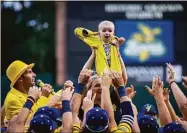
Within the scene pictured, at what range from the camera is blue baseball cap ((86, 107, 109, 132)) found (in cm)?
307

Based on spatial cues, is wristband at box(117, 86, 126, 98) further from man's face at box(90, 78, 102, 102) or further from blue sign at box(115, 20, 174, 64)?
blue sign at box(115, 20, 174, 64)

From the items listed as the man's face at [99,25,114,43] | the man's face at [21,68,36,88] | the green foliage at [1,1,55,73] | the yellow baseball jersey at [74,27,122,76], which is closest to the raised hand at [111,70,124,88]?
the yellow baseball jersey at [74,27,122,76]

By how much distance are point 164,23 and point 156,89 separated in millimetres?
2336

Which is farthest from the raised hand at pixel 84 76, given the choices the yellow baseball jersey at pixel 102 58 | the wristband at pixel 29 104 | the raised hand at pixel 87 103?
the yellow baseball jersey at pixel 102 58

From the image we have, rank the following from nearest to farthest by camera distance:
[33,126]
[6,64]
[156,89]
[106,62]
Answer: [33,126]
[156,89]
[106,62]
[6,64]

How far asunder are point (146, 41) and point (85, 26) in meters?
0.57

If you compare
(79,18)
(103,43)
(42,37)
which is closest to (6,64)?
(42,37)

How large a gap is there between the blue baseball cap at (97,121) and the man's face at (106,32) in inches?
33.6

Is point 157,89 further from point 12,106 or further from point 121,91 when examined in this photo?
point 12,106

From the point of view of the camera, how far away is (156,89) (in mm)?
3586

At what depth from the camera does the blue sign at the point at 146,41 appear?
571cm

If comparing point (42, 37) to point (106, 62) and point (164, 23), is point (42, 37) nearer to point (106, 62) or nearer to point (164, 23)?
point (164, 23)

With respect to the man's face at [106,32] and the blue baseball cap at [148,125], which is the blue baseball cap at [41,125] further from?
the man's face at [106,32]

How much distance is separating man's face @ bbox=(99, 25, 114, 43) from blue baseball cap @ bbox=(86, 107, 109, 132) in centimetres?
85
